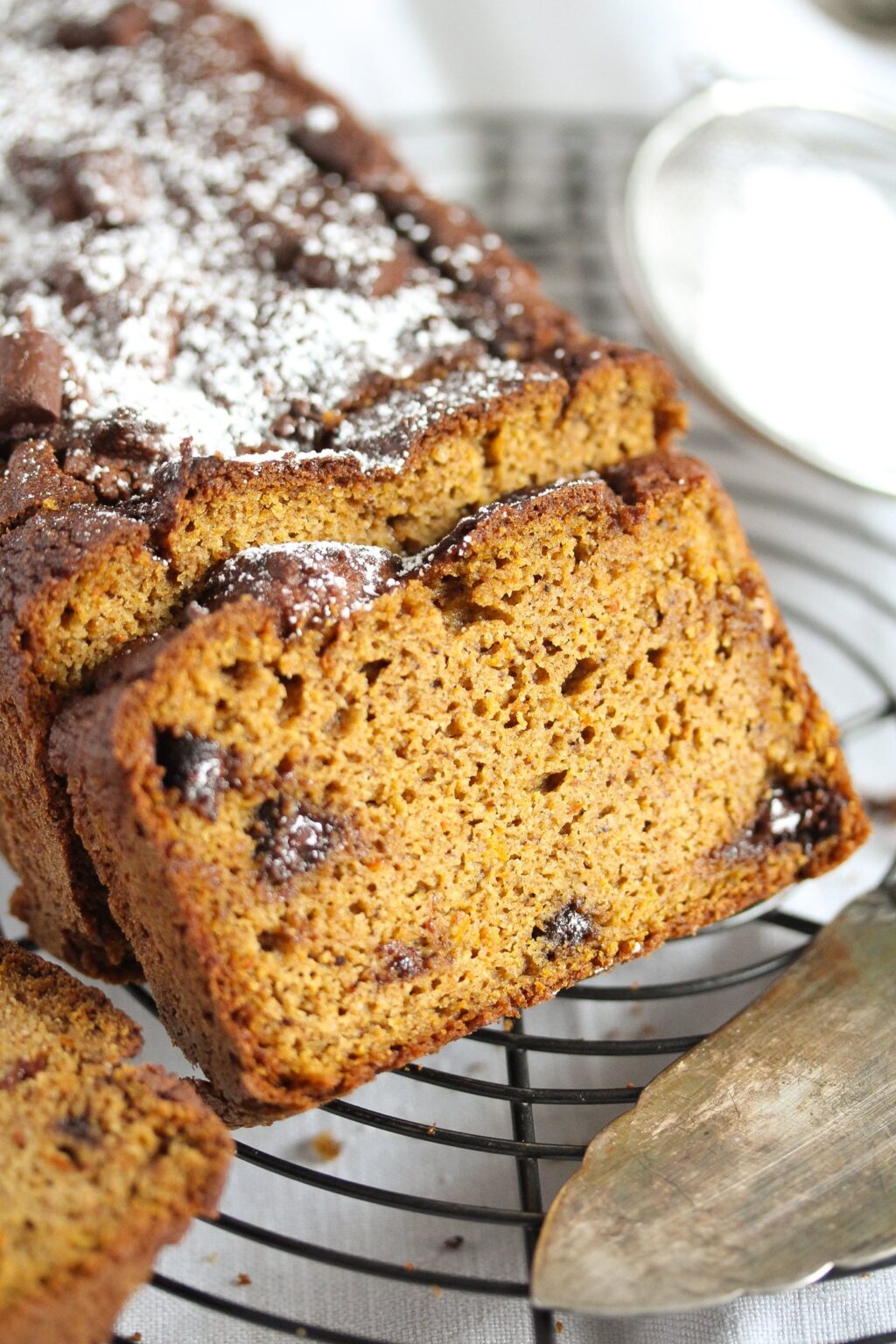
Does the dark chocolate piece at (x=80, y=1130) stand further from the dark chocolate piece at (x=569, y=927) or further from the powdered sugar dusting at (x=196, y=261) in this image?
the powdered sugar dusting at (x=196, y=261)

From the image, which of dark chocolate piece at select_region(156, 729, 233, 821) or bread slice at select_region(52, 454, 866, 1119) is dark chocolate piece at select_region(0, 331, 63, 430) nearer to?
bread slice at select_region(52, 454, 866, 1119)

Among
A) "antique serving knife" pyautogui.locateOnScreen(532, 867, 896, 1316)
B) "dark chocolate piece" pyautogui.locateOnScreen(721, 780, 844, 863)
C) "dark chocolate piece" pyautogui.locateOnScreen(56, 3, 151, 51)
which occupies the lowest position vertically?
"antique serving knife" pyautogui.locateOnScreen(532, 867, 896, 1316)

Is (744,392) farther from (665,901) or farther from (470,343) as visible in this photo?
(665,901)

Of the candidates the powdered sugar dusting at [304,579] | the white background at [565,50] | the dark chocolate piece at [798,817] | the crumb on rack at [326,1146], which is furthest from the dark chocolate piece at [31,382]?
the white background at [565,50]

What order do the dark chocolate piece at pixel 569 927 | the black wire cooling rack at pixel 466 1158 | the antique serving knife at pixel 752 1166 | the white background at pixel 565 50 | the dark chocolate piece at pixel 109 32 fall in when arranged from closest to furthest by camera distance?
1. the antique serving knife at pixel 752 1166
2. the black wire cooling rack at pixel 466 1158
3. the dark chocolate piece at pixel 569 927
4. the dark chocolate piece at pixel 109 32
5. the white background at pixel 565 50

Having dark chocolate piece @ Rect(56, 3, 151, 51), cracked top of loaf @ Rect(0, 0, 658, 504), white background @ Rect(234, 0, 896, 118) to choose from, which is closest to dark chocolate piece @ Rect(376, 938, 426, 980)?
cracked top of loaf @ Rect(0, 0, 658, 504)

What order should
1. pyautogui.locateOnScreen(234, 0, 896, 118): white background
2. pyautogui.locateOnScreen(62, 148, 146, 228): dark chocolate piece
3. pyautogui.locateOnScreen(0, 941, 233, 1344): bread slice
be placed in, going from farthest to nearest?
pyautogui.locateOnScreen(234, 0, 896, 118): white background, pyautogui.locateOnScreen(62, 148, 146, 228): dark chocolate piece, pyautogui.locateOnScreen(0, 941, 233, 1344): bread slice

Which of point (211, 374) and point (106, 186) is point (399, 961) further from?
point (106, 186)
